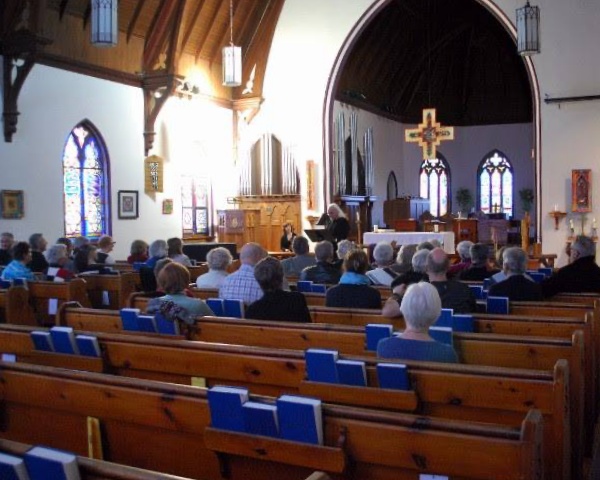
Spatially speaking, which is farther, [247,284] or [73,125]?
[73,125]

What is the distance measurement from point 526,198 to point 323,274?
1700 cm

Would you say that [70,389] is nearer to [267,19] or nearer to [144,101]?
[144,101]

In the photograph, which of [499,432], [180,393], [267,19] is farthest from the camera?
[267,19]

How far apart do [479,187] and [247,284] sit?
63.6ft

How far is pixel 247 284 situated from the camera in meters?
5.50

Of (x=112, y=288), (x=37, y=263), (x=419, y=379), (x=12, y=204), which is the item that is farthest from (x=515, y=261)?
(x=12, y=204)

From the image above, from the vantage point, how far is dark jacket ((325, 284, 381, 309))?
5266 mm

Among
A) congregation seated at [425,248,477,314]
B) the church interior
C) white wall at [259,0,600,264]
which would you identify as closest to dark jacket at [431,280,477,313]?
congregation seated at [425,248,477,314]

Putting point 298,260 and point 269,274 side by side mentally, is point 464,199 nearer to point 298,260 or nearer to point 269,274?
point 298,260

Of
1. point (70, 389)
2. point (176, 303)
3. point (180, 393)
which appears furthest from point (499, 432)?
point (176, 303)

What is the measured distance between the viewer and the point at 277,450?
224 cm

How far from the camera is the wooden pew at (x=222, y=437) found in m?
2.02

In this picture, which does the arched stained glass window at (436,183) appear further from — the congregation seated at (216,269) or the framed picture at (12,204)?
the congregation seated at (216,269)

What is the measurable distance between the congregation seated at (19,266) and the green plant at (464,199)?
18043 millimetres
